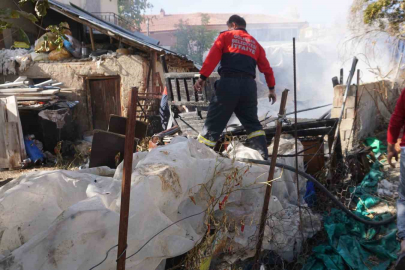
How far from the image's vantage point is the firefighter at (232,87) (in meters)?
3.75

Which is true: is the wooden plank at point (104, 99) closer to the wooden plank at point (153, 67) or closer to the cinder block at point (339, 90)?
the wooden plank at point (153, 67)

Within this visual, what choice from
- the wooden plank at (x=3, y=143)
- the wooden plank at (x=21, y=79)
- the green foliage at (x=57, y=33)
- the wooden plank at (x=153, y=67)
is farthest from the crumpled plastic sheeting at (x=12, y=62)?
the green foliage at (x=57, y=33)

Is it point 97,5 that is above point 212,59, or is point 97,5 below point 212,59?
above

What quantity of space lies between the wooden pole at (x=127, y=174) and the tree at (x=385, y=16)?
945 centimetres

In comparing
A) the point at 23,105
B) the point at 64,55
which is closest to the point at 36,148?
the point at 23,105

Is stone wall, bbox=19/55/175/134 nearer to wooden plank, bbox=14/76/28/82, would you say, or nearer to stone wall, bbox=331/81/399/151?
wooden plank, bbox=14/76/28/82

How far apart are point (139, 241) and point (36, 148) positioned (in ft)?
22.9

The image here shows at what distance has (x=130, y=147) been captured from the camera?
60.8 inches

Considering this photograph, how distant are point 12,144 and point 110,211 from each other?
6735 millimetres

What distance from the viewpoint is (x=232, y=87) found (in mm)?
3748

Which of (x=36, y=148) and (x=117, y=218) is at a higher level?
(x=117, y=218)

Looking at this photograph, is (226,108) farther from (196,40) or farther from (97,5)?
(196,40)

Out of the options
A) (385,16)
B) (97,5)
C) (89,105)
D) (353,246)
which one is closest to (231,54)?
(353,246)

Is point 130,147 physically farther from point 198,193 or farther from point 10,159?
point 10,159
